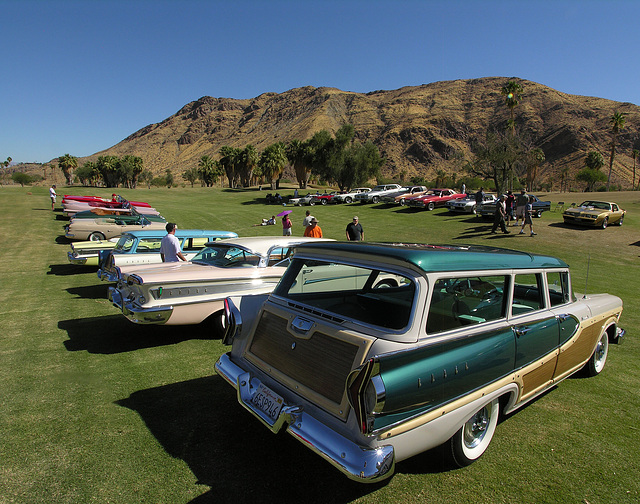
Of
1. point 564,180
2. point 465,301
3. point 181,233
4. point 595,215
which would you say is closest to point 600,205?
point 595,215

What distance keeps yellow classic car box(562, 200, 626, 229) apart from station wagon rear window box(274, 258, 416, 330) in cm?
2013

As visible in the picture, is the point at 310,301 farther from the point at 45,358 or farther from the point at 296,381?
the point at 45,358

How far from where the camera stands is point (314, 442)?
8.30ft

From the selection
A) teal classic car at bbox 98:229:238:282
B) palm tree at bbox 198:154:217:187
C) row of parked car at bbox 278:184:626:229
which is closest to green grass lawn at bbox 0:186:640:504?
teal classic car at bbox 98:229:238:282

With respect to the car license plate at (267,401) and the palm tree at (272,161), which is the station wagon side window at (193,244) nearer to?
the car license plate at (267,401)

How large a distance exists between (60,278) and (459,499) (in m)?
11.5

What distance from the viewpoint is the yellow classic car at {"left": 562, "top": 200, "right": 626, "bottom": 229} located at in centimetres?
1927

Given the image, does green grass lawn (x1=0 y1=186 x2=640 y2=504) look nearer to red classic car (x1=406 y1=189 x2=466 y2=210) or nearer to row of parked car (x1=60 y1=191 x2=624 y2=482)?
row of parked car (x1=60 y1=191 x2=624 y2=482)

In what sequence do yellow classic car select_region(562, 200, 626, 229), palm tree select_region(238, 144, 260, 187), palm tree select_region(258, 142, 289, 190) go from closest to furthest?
yellow classic car select_region(562, 200, 626, 229)
palm tree select_region(258, 142, 289, 190)
palm tree select_region(238, 144, 260, 187)

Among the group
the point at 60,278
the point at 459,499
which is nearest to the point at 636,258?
the point at 459,499

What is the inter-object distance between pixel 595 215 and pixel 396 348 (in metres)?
→ 21.4

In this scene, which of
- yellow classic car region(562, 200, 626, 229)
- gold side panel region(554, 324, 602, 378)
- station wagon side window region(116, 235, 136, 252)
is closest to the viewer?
gold side panel region(554, 324, 602, 378)

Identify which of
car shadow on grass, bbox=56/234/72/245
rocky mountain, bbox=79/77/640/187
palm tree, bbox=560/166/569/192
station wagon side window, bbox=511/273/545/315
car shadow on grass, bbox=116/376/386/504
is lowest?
car shadow on grass, bbox=116/376/386/504

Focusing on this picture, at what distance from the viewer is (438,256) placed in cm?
296
